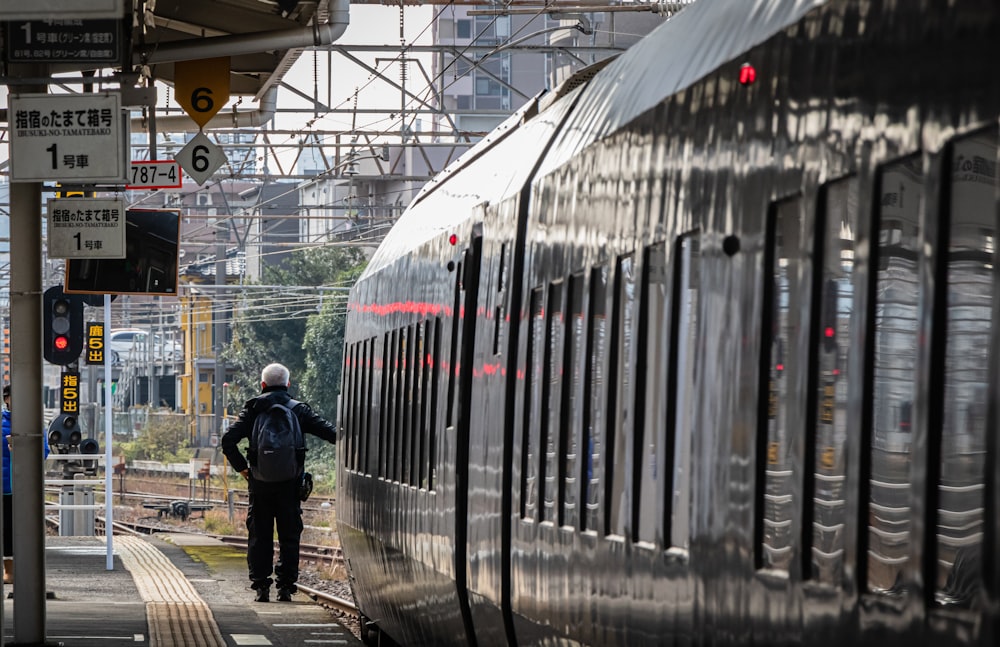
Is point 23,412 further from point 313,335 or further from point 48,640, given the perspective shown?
point 313,335

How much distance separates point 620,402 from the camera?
5.41 m

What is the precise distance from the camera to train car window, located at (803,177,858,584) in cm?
Answer: 352

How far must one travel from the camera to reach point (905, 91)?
3264 mm

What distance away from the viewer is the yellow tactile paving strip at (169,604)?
11062 mm

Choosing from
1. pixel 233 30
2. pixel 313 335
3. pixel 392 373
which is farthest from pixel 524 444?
pixel 313 335

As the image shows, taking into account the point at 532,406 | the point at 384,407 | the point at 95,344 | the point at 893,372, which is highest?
the point at 893,372

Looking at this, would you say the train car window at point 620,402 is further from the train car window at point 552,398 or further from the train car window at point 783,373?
the train car window at point 783,373

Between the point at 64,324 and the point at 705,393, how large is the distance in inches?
747

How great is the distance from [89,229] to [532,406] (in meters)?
5.51

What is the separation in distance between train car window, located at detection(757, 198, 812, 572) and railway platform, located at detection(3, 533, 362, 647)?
7.15 meters

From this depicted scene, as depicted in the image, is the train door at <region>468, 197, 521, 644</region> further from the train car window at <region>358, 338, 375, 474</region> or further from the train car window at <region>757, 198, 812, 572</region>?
the train car window at <region>358, 338, 375, 474</region>

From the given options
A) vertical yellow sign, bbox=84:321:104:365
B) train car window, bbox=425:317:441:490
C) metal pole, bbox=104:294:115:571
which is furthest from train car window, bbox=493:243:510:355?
vertical yellow sign, bbox=84:321:104:365

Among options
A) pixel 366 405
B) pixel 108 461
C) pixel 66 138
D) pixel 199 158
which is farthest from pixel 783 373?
pixel 108 461

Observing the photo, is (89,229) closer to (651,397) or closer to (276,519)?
(276,519)
